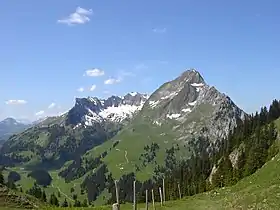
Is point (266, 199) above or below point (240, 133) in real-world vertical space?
below

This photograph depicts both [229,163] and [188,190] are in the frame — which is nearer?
[229,163]

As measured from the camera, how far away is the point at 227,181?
147 metres

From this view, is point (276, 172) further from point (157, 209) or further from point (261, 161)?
point (261, 161)

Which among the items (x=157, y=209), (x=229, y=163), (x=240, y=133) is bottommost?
(x=157, y=209)

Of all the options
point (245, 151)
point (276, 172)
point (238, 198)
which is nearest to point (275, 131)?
point (245, 151)

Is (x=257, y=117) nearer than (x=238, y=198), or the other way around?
(x=238, y=198)

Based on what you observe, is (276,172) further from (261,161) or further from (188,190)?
(188,190)

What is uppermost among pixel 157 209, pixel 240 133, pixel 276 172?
pixel 240 133

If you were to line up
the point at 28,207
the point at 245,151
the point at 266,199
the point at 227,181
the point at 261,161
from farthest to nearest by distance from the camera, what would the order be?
the point at 245,151, the point at 227,181, the point at 261,161, the point at 28,207, the point at 266,199

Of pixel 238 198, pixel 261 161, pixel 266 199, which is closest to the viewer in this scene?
pixel 266 199

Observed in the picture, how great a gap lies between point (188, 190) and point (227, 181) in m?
44.7

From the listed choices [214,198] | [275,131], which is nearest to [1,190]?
[214,198]

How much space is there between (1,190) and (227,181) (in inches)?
3701

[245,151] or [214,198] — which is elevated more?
[245,151]
